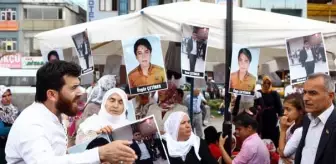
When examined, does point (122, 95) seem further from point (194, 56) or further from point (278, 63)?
point (278, 63)

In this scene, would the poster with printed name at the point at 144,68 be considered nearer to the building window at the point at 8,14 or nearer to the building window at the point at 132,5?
the building window at the point at 132,5

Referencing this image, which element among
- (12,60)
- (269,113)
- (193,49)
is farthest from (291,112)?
(12,60)

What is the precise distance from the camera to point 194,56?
5863mm

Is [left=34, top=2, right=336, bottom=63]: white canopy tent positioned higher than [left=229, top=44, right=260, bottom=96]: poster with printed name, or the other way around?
[left=34, top=2, right=336, bottom=63]: white canopy tent

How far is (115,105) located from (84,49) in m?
1.59

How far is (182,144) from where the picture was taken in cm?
495

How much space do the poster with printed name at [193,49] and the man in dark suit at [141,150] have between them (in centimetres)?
170

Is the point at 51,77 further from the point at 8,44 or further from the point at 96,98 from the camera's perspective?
the point at 8,44

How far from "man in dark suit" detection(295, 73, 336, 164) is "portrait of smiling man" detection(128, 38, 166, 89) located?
2.01m

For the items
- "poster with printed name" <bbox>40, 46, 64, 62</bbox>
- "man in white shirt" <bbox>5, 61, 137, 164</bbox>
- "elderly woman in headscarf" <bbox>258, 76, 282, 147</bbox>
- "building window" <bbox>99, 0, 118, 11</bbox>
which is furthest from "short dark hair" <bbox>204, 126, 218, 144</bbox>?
"building window" <bbox>99, 0, 118, 11</bbox>

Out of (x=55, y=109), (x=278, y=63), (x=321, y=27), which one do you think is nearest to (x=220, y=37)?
(x=321, y=27)

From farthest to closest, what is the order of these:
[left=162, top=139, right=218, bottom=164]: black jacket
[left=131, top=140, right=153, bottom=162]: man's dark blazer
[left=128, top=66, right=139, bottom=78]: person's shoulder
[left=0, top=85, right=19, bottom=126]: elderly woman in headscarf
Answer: [left=0, top=85, right=19, bottom=126]: elderly woman in headscarf, [left=128, top=66, right=139, bottom=78]: person's shoulder, [left=162, top=139, right=218, bottom=164]: black jacket, [left=131, top=140, right=153, bottom=162]: man's dark blazer

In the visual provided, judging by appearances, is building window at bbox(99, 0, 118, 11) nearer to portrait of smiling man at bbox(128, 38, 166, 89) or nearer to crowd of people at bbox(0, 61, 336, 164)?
crowd of people at bbox(0, 61, 336, 164)

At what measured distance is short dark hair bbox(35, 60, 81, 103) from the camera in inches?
106
